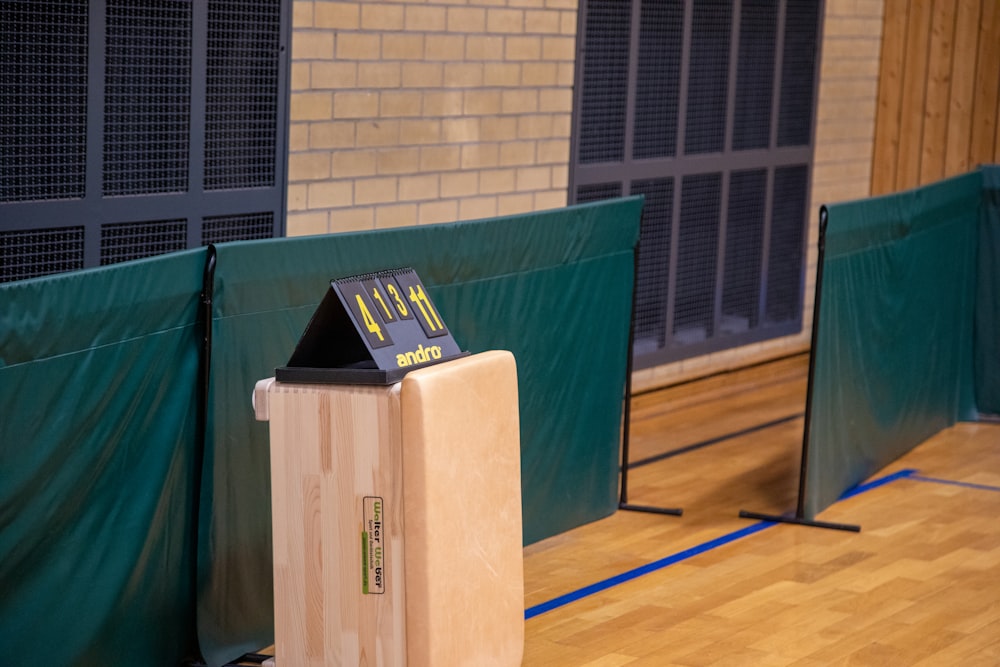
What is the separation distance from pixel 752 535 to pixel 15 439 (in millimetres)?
3264

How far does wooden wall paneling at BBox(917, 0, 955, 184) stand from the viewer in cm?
1020

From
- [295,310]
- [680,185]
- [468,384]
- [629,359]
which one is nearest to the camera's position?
[468,384]

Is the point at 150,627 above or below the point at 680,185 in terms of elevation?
below

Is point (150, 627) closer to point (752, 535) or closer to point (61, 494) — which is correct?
point (61, 494)

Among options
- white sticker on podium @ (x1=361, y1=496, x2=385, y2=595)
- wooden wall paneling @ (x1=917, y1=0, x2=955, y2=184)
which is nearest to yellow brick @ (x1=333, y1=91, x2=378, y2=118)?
white sticker on podium @ (x1=361, y1=496, x2=385, y2=595)

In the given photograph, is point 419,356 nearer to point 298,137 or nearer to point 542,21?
point 298,137

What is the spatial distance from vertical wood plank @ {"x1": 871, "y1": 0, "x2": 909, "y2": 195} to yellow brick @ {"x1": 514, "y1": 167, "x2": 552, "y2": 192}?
3516mm

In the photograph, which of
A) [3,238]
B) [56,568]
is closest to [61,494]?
[56,568]

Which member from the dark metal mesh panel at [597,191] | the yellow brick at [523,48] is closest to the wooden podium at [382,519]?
the yellow brick at [523,48]

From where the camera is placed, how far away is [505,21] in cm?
719

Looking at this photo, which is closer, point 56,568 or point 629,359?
point 56,568

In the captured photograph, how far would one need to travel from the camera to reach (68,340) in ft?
11.8

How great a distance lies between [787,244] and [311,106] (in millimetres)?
4277

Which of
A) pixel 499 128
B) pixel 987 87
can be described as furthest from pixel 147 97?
pixel 987 87
